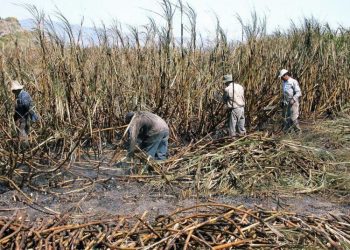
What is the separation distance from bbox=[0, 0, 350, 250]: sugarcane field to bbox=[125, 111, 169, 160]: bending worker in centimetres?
2

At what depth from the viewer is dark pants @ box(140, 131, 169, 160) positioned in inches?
232

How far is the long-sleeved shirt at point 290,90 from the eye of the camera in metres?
7.62

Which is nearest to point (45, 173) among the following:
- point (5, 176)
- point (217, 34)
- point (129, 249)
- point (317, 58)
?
point (5, 176)

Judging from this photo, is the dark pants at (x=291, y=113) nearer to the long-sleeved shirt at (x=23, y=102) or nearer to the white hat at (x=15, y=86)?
the long-sleeved shirt at (x=23, y=102)

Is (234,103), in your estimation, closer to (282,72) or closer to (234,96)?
(234,96)

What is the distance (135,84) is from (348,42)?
5593 mm

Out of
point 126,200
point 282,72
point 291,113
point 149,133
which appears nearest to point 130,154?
point 149,133

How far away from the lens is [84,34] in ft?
21.1

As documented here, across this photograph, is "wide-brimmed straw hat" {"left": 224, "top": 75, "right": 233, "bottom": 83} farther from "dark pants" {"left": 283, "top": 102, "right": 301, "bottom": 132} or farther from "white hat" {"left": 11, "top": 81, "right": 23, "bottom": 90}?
"white hat" {"left": 11, "top": 81, "right": 23, "bottom": 90}

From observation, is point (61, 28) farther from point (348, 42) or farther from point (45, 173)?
point (348, 42)

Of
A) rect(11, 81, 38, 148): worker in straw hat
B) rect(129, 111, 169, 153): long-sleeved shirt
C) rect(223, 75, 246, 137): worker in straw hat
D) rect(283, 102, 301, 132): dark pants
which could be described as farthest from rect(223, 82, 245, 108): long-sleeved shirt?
rect(11, 81, 38, 148): worker in straw hat

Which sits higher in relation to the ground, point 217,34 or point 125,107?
point 217,34

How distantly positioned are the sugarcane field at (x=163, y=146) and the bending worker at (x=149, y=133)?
0.8 inches

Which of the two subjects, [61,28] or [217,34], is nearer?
[61,28]
